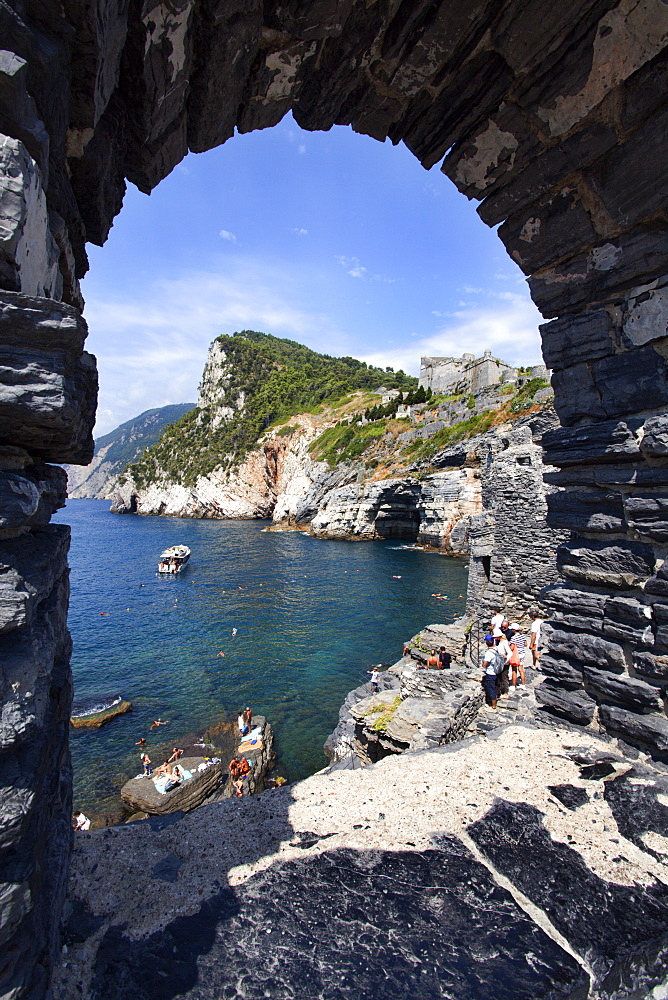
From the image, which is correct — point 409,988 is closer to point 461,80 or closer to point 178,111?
point 178,111

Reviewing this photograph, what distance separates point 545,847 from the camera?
2.67m

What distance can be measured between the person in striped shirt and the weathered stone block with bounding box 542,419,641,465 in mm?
5768

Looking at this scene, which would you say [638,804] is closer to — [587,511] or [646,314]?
[587,511]

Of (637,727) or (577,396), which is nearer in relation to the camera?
(637,727)

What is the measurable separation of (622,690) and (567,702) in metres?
0.55

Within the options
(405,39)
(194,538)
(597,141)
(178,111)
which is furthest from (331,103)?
A: (194,538)

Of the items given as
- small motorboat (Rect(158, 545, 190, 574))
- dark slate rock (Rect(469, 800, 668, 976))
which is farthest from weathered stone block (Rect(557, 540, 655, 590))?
small motorboat (Rect(158, 545, 190, 574))

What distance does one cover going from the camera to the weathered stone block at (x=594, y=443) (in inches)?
139

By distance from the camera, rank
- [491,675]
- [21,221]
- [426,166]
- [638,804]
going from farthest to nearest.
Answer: [491,675]
[426,166]
[638,804]
[21,221]

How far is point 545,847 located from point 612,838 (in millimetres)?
437

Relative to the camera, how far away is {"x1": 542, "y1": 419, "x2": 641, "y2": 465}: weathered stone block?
11.6 ft

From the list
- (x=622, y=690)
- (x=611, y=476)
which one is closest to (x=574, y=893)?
(x=622, y=690)

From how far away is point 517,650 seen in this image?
988 centimetres

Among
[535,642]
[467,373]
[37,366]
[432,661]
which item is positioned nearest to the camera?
[37,366]
